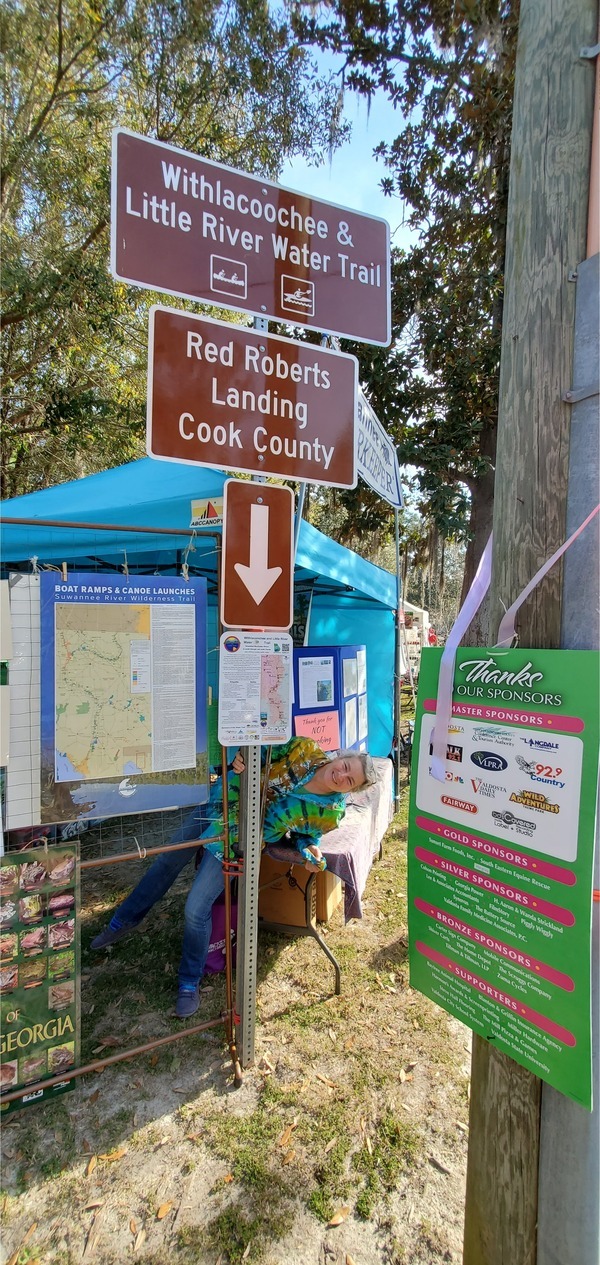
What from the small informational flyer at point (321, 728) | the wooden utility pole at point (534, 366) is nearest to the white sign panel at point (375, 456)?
the wooden utility pole at point (534, 366)

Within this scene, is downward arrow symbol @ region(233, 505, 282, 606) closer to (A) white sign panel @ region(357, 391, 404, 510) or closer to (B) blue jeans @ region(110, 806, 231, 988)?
(A) white sign panel @ region(357, 391, 404, 510)

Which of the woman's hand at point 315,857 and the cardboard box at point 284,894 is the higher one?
the woman's hand at point 315,857

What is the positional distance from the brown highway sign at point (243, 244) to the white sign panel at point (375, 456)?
38cm

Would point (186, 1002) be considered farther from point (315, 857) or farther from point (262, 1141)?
point (315, 857)

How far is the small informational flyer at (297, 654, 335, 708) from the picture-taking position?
522 centimetres

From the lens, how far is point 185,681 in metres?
2.39

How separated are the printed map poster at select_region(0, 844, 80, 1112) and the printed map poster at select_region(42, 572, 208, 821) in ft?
0.75

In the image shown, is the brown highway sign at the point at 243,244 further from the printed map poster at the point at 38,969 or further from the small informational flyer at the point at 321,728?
the small informational flyer at the point at 321,728

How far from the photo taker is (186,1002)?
2.95 meters

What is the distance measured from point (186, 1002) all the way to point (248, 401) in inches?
118

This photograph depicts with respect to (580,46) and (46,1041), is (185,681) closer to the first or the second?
(46,1041)

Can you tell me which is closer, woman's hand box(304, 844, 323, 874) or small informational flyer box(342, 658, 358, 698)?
woman's hand box(304, 844, 323, 874)

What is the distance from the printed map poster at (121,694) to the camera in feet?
6.97

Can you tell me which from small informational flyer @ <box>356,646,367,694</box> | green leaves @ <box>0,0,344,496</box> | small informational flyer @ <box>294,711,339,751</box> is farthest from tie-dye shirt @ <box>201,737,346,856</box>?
green leaves @ <box>0,0,344,496</box>
